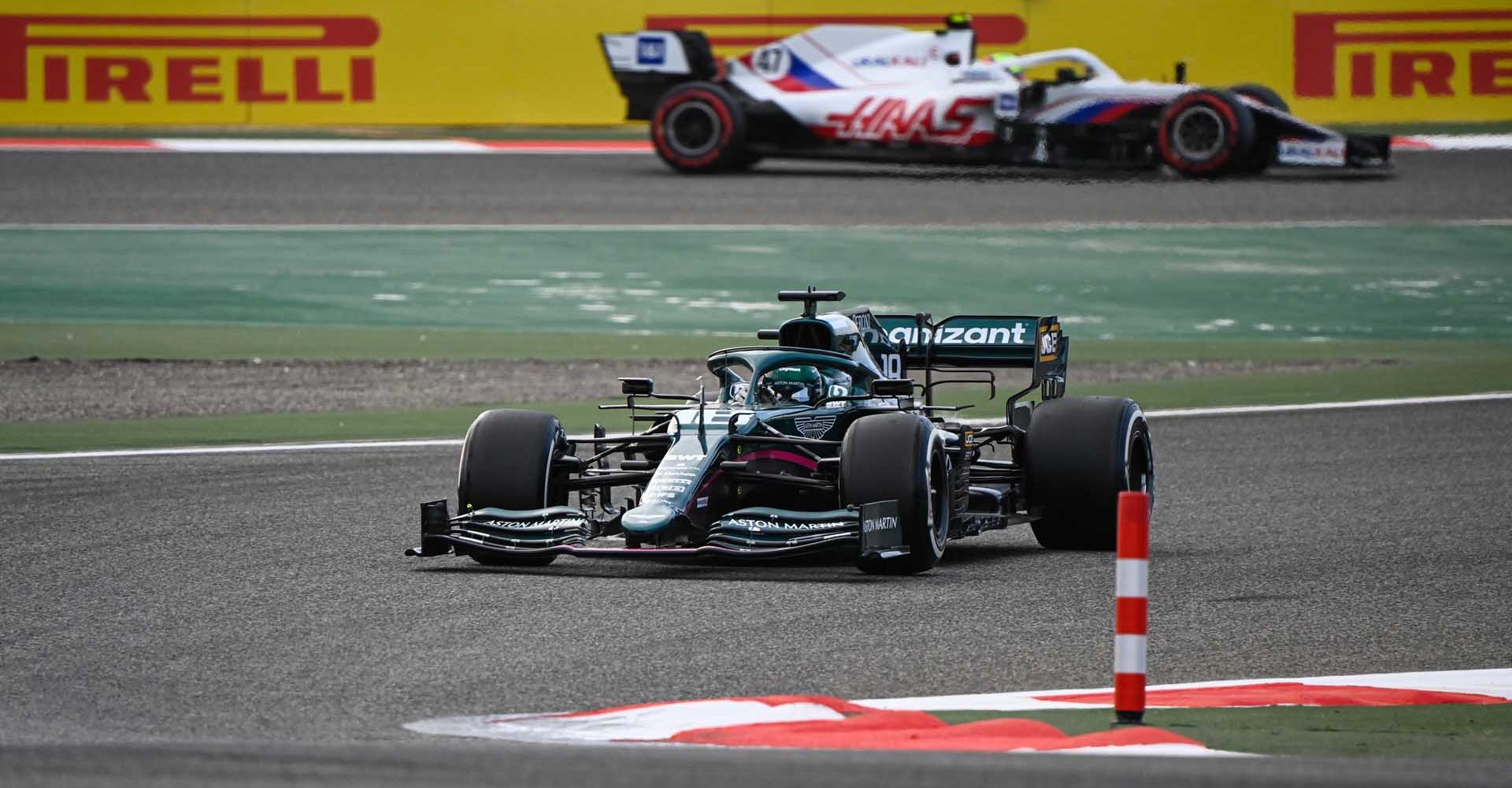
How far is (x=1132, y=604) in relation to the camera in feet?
22.7

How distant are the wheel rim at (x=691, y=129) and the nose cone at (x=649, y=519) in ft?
59.0

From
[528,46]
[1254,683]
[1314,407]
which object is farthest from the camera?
[528,46]

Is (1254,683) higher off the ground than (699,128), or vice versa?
(699,128)

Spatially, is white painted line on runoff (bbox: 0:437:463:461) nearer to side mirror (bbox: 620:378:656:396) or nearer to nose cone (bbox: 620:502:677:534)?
side mirror (bbox: 620:378:656:396)

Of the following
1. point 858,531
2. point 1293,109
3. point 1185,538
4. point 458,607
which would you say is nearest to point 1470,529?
point 1185,538

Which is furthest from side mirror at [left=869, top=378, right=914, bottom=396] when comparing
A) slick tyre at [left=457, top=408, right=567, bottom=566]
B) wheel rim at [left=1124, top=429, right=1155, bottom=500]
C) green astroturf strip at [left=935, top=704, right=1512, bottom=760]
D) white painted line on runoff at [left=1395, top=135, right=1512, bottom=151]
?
white painted line on runoff at [left=1395, top=135, right=1512, bottom=151]

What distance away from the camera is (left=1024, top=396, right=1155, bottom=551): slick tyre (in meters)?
11.3

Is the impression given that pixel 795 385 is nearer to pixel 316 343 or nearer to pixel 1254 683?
pixel 1254 683

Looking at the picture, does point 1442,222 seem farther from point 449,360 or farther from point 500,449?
point 500,449

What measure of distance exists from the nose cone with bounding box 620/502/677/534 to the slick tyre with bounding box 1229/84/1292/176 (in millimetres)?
18255

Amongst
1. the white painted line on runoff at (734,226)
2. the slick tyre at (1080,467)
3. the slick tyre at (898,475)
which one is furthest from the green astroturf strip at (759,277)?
the slick tyre at (898,475)

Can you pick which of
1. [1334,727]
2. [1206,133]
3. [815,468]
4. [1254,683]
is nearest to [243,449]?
[815,468]

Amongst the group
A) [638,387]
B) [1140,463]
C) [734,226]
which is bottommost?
[1140,463]

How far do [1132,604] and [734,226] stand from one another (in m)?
18.9
